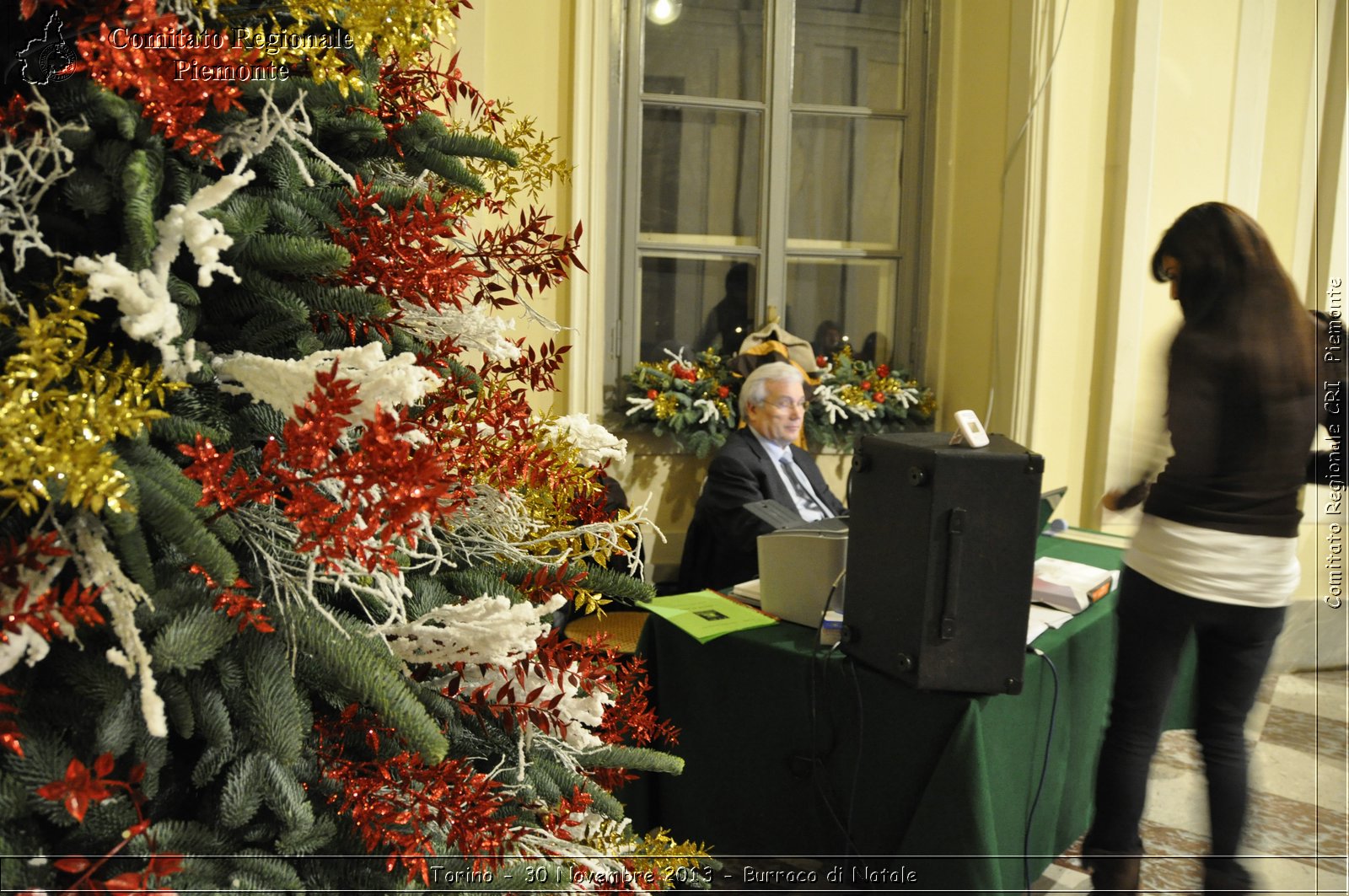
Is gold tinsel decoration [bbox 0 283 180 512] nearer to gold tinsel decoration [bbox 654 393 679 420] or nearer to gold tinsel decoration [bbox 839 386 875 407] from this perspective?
gold tinsel decoration [bbox 654 393 679 420]

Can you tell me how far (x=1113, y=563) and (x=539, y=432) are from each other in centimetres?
209

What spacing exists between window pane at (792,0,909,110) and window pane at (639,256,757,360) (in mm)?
842

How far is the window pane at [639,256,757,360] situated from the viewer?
4.03 metres

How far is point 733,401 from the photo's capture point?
153 inches

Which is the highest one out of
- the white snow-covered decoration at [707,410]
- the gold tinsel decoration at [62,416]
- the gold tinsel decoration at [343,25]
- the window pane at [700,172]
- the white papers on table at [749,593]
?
the window pane at [700,172]

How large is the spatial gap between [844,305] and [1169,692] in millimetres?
2661

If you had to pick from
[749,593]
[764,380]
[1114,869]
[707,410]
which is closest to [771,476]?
[764,380]

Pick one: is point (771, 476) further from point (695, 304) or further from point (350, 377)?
point (350, 377)

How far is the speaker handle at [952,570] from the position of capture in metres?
1.57

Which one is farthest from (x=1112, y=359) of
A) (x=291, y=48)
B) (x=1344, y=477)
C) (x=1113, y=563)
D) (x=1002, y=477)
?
(x=291, y=48)

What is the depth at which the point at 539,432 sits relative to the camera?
0.98 meters

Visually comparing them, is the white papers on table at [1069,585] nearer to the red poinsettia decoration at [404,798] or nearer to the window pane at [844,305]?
the red poinsettia decoration at [404,798]

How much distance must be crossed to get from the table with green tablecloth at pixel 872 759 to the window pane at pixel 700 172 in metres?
2.45

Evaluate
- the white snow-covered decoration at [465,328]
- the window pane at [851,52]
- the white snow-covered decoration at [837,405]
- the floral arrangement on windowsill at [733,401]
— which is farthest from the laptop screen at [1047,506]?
the window pane at [851,52]
